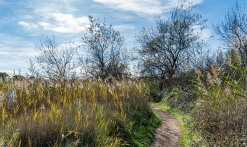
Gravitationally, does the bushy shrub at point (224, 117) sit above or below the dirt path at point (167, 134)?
above

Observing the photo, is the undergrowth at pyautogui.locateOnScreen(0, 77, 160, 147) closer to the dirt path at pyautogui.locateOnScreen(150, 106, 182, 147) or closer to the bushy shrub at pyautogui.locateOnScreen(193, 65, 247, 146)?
the dirt path at pyautogui.locateOnScreen(150, 106, 182, 147)

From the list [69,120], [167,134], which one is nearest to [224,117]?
[167,134]

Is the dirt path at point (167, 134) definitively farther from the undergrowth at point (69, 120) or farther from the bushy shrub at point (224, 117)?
the bushy shrub at point (224, 117)

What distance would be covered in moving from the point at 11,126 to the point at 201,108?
5229 millimetres

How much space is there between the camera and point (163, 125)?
9.20 m

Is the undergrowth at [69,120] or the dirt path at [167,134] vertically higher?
the undergrowth at [69,120]

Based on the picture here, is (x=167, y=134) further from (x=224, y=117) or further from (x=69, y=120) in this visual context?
(x=69, y=120)

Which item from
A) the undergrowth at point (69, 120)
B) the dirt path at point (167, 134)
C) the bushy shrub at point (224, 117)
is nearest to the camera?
the undergrowth at point (69, 120)

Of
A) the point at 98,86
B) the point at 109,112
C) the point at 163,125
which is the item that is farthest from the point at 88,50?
the point at 109,112

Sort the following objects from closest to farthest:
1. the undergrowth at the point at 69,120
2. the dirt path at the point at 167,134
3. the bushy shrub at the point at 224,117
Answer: the undergrowth at the point at 69,120, the bushy shrub at the point at 224,117, the dirt path at the point at 167,134

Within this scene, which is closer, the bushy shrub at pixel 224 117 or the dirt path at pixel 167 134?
the bushy shrub at pixel 224 117

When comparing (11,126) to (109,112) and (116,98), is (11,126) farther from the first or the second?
(116,98)

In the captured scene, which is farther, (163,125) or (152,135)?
(163,125)

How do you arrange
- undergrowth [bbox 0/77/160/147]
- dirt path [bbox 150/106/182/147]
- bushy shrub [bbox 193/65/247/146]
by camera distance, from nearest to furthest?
undergrowth [bbox 0/77/160/147]
bushy shrub [bbox 193/65/247/146]
dirt path [bbox 150/106/182/147]
